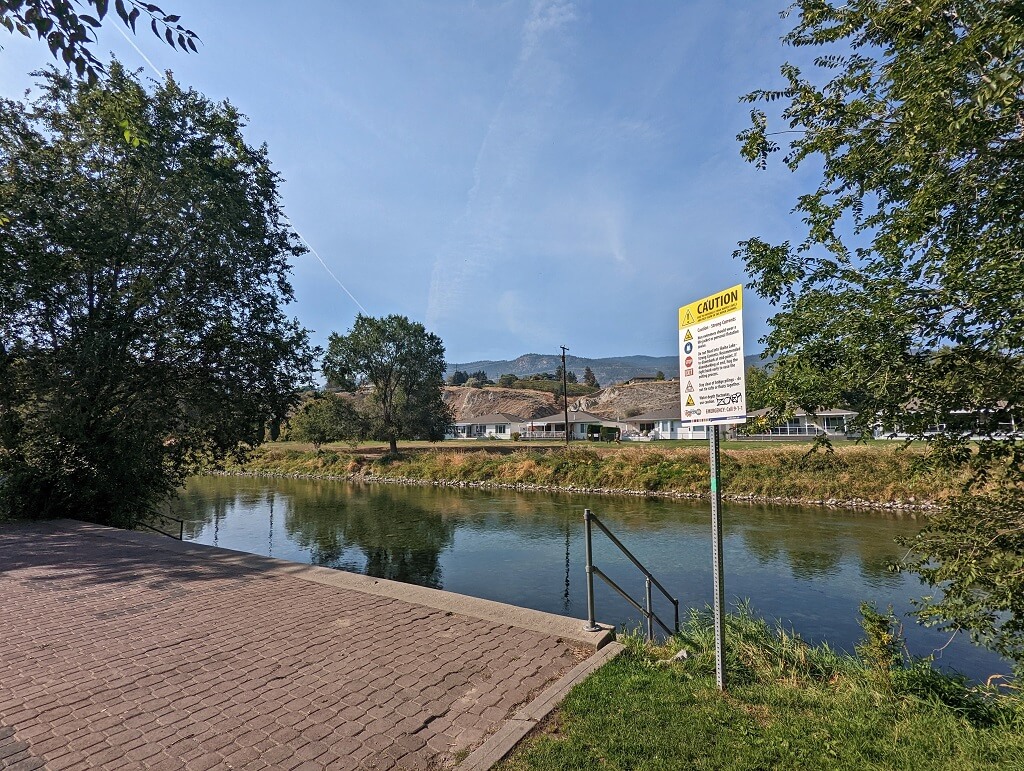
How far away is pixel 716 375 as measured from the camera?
12.4ft

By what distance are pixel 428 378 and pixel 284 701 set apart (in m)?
48.9

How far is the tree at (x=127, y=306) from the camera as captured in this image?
11141mm

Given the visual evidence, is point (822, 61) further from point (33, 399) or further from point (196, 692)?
→ point (33, 399)

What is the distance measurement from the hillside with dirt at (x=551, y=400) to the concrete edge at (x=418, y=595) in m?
81.5

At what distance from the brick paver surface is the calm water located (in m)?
4.78

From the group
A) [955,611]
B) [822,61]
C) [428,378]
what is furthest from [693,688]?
[428,378]

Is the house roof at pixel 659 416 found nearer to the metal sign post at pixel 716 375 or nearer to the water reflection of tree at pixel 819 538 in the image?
the water reflection of tree at pixel 819 538

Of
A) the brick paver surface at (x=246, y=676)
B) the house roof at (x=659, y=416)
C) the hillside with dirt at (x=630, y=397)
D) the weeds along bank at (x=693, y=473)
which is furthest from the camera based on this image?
the hillside with dirt at (x=630, y=397)

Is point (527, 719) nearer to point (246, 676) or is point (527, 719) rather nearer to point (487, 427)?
point (246, 676)

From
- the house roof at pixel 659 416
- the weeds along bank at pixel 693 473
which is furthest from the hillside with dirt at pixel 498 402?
the weeds along bank at pixel 693 473

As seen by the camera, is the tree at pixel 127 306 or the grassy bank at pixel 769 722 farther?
the tree at pixel 127 306

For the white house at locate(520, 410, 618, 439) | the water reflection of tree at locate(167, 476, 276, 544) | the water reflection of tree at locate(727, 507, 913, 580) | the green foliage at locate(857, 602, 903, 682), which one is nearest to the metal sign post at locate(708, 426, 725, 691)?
the green foliage at locate(857, 602, 903, 682)

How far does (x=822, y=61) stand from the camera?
5254 millimetres

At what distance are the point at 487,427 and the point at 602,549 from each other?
6403 centimetres
